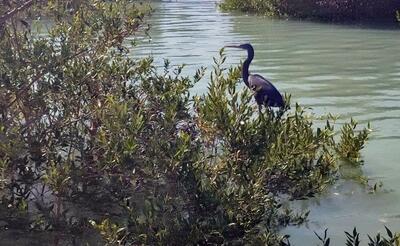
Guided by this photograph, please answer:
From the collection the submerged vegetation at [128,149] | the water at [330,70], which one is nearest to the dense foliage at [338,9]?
the water at [330,70]

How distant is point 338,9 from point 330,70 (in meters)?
8.96

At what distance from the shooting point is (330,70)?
44.3ft

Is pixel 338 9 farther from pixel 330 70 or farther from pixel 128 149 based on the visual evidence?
pixel 128 149

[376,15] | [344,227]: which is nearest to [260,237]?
[344,227]

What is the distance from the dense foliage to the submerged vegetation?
54.0 ft

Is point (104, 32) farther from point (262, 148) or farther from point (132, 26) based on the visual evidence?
point (262, 148)

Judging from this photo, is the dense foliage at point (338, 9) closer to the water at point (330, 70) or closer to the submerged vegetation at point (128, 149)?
the water at point (330, 70)

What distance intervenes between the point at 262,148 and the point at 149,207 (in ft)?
3.30

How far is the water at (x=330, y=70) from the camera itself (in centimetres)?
634

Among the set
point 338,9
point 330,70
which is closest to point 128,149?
point 330,70

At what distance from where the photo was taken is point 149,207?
452cm

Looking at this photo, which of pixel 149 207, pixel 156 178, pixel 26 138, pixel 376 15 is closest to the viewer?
pixel 149 207

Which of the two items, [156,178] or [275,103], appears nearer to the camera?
[156,178]

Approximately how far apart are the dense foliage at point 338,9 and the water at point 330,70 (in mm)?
782
